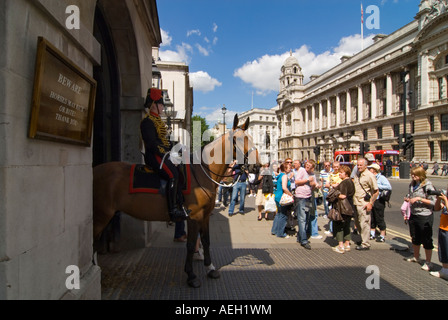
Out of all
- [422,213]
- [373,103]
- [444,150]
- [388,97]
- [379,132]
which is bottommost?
[422,213]

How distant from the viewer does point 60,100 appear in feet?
8.96

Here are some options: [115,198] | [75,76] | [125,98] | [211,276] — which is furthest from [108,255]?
[75,76]

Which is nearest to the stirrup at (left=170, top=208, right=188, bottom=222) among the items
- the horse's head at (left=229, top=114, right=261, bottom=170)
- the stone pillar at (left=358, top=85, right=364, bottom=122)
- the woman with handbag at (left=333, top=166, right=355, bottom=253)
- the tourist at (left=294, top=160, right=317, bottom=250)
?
the horse's head at (left=229, top=114, right=261, bottom=170)

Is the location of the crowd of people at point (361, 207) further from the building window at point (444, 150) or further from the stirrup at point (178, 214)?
the building window at point (444, 150)

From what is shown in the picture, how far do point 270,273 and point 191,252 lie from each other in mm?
1607

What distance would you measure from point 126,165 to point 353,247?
588cm

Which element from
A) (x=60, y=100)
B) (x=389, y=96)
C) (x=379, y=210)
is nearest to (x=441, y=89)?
(x=389, y=96)

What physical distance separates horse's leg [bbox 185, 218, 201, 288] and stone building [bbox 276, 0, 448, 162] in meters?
28.6

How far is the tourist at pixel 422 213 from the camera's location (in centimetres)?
529

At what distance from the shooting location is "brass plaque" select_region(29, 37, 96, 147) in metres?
2.35

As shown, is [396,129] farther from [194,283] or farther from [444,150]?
[194,283]

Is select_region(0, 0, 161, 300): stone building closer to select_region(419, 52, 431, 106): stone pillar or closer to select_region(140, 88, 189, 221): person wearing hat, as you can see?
select_region(140, 88, 189, 221): person wearing hat
